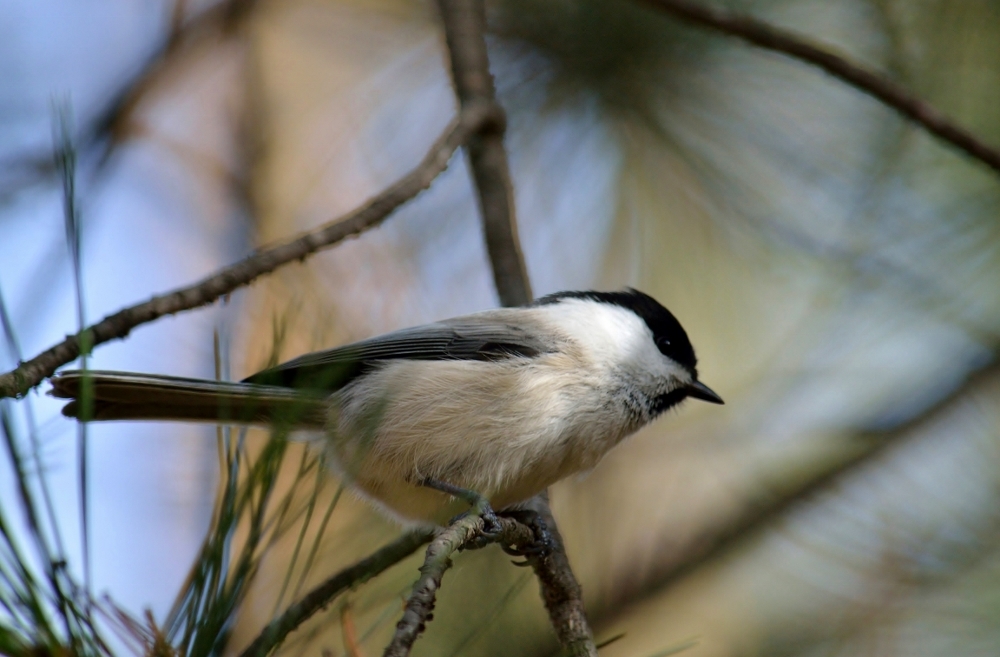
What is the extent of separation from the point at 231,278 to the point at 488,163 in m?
1.01

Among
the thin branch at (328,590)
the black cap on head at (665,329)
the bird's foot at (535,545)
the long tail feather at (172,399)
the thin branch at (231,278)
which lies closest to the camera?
the thin branch at (328,590)

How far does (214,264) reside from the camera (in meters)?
3.85

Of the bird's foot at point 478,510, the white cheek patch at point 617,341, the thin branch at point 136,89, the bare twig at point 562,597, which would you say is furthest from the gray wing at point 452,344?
the thin branch at point 136,89

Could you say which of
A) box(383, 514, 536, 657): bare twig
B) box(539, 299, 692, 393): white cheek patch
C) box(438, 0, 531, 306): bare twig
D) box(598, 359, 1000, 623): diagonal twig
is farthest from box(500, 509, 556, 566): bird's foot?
box(438, 0, 531, 306): bare twig

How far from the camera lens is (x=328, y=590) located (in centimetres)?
156

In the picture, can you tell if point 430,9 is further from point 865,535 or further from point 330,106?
point 865,535

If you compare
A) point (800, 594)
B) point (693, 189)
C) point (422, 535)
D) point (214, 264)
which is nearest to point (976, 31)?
point (693, 189)

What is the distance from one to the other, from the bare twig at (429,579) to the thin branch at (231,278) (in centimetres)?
49

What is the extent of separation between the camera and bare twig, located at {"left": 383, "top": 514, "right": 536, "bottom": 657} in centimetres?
94

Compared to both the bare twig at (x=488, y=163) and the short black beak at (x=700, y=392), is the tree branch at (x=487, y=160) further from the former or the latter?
the short black beak at (x=700, y=392)

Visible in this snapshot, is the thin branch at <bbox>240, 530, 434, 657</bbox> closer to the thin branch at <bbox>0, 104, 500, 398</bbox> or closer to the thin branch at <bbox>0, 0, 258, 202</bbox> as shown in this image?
the thin branch at <bbox>0, 104, 500, 398</bbox>

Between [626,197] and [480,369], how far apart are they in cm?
121

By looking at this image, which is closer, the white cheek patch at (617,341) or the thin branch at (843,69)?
the thin branch at (843,69)

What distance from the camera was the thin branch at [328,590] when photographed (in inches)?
36.8
